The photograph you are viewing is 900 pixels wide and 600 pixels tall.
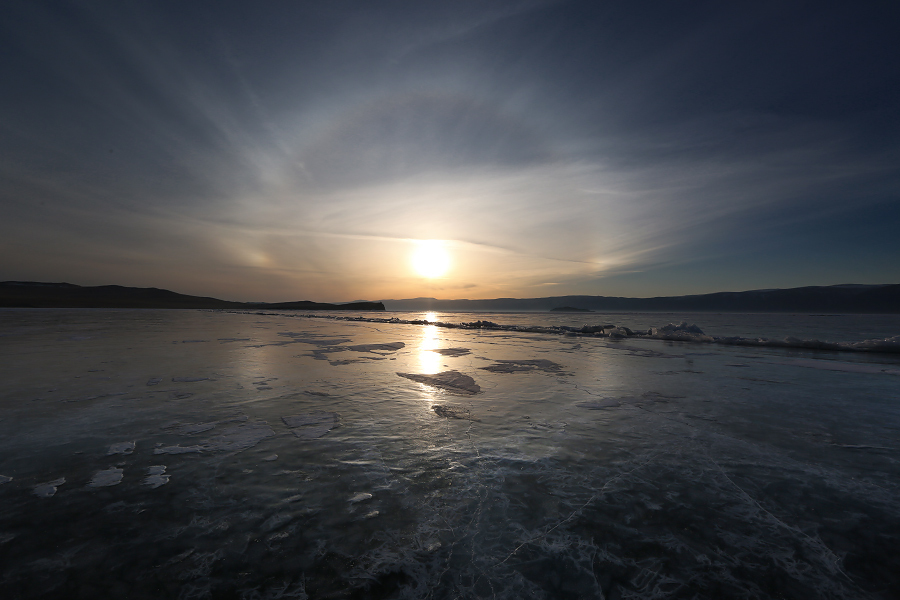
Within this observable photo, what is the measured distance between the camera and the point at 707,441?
359 centimetres

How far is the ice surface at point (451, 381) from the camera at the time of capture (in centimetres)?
577

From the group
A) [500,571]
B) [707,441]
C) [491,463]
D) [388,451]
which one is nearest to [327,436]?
[388,451]

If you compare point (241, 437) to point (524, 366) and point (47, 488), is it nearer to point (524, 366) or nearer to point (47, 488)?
point (47, 488)

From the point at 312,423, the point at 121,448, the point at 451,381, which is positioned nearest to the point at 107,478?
the point at 121,448

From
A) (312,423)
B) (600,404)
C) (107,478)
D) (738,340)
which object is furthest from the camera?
(738,340)

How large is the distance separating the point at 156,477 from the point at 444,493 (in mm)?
2320

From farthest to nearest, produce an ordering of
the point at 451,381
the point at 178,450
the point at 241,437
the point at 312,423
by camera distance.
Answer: the point at 451,381 < the point at 312,423 < the point at 241,437 < the point at 178,450

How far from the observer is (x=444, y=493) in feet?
8.37

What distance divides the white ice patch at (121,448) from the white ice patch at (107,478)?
361 millimetres

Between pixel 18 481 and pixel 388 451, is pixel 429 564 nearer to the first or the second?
pixel 388 451

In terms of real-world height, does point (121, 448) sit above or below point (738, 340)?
below

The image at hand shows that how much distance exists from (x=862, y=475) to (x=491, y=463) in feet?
10.1

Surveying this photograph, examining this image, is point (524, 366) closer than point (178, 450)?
No

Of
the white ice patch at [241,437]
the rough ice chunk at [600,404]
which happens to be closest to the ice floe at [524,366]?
the rough ice chunk at [600,404]
